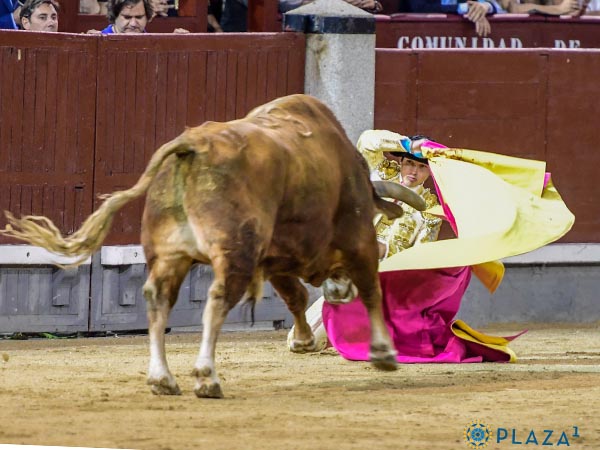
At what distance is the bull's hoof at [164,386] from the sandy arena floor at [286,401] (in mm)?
50

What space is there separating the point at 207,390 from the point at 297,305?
131 centimetres

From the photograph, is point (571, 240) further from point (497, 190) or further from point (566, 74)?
point (497, 190)

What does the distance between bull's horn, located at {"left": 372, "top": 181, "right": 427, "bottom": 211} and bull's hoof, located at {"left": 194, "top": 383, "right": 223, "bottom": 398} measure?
1.73m

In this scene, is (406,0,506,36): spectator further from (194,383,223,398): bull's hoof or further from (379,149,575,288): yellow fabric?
(194,383,223,398): bull's hoof

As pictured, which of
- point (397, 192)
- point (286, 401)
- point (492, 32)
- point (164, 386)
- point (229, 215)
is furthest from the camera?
point (492, 32)

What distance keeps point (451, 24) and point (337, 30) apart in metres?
2.47

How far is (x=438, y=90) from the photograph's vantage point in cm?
1099

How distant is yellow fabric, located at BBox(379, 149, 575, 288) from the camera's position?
8789 mm

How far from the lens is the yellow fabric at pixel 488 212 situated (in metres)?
8.79

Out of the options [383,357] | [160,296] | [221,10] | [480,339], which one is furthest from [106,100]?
[160,296]

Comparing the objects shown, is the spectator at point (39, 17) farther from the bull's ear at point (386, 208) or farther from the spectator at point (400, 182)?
the bull's ear at point (386, 208)

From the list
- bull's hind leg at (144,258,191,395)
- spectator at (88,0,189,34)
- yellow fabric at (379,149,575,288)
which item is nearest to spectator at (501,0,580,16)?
spectator at (88,0,189,34)

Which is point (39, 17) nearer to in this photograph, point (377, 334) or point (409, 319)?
point (409, 319)

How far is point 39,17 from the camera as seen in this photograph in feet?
33.4
